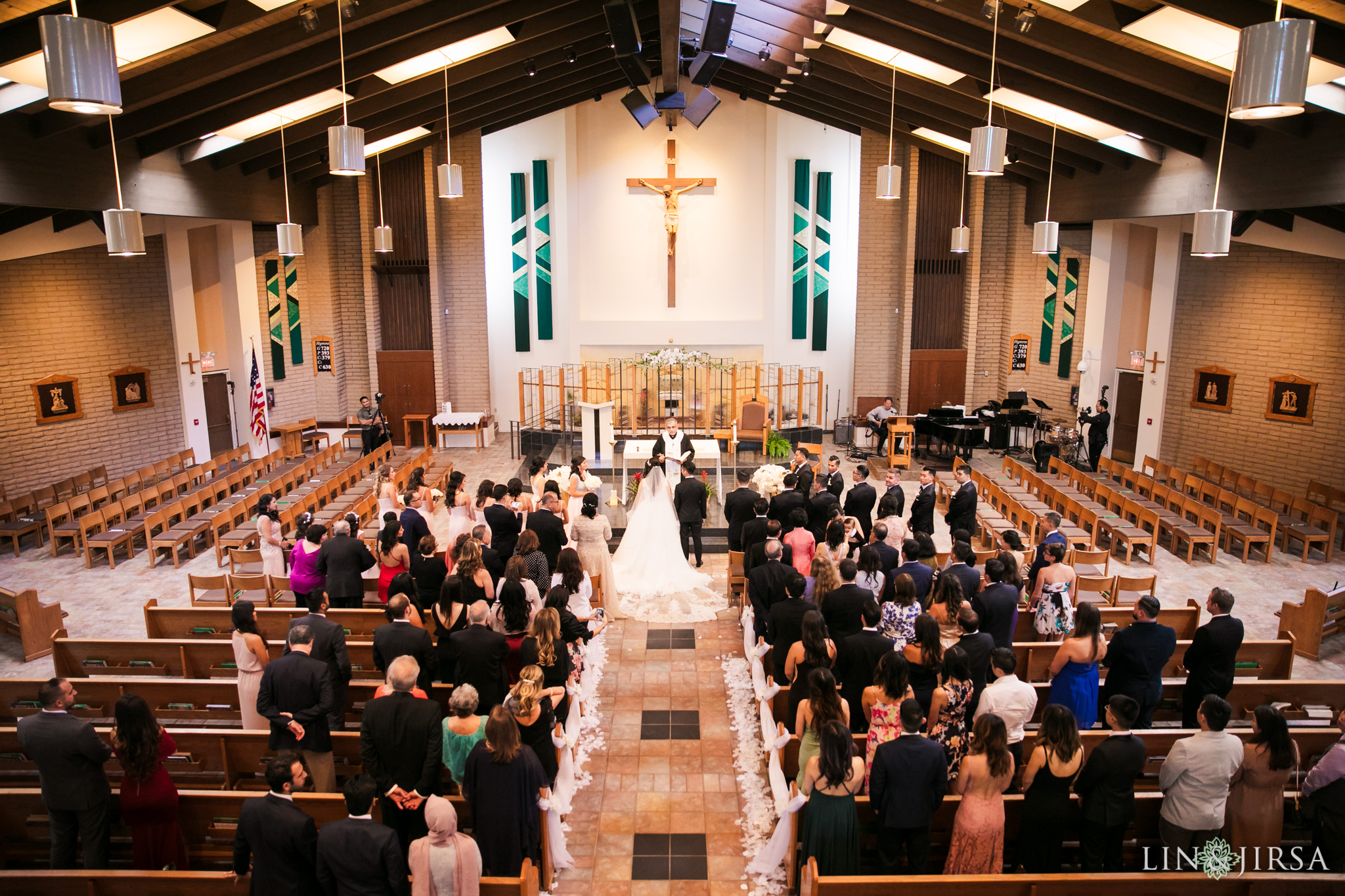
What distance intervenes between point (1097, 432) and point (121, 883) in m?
14.2

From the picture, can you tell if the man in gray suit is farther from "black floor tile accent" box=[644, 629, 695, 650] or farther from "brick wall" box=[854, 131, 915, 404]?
"brick wall" box=[854, 131, 915, 404]

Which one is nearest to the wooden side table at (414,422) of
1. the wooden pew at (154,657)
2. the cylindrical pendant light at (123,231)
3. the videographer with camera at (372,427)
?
the videographer with camera at (372,427)

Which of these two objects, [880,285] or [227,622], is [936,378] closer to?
[880,285]

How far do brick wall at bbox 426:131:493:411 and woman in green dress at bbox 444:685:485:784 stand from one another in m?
14.1

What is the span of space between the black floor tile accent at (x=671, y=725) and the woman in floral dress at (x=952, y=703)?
2.28m

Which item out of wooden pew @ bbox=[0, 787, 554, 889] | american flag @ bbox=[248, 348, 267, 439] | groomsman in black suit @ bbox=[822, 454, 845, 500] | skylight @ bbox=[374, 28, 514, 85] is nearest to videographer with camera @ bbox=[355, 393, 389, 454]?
american flag @ bbox=[248, 348, 267, 439]

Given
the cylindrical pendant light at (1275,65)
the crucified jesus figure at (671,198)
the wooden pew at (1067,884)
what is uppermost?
the crucified jesus figure at (671,198)

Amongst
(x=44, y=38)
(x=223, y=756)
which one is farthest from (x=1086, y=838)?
(x=44, y=38)

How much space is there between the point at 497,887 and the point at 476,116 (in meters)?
14.2

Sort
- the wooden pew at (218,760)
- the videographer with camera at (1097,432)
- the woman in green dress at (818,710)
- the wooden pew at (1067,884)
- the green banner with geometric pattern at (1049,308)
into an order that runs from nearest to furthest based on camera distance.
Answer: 1. the wooden pew at (1067,884)
2. the woman in green dress at (818,710)
3. the wooden pew at (218,760)
4. the videographer with camera at (1097,432)
5. the green banner with geometric pattern at (1049,308)

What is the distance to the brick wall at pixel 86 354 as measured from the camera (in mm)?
11680

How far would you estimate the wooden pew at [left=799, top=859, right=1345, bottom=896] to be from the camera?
3740 millimetres

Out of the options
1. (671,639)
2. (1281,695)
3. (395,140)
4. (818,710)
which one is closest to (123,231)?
(671,639)

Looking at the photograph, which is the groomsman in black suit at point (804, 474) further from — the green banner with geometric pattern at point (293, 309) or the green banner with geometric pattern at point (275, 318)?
the green banner with geometric pattern at point (293, 309)
